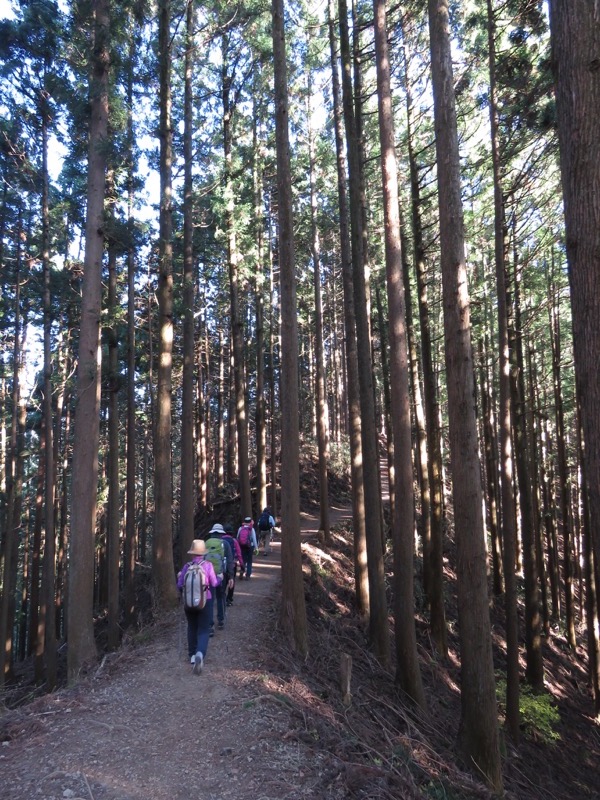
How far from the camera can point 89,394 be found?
Answer: 34.7 feet

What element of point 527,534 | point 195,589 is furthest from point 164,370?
point 527,534

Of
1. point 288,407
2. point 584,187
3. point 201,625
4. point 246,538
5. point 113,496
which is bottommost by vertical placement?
point 201,625

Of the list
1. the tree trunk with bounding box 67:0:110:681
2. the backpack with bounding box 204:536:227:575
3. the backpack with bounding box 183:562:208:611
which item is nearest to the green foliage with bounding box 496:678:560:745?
the backpack with bounding box 204:536:227:575

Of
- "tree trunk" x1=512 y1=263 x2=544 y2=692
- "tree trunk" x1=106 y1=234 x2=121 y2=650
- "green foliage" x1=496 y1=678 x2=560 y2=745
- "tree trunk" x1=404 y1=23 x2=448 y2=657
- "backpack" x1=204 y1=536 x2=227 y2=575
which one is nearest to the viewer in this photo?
"backpack" x1=204 y1=536 x2=227 y2=575

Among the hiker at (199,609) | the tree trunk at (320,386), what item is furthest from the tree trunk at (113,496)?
the hiker at (199,609)

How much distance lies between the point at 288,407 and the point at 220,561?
289 cm

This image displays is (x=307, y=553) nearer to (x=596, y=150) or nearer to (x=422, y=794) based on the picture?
(x=422, y=794)

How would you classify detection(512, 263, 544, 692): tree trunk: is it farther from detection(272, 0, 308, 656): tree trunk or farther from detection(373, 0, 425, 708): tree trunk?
detection(272, 0, 308, 656): tree trunk

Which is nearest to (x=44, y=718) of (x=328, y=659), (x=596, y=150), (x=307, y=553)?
(x=328, y=659)

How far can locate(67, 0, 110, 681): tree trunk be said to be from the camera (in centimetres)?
987

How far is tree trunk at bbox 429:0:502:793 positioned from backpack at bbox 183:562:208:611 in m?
3.46

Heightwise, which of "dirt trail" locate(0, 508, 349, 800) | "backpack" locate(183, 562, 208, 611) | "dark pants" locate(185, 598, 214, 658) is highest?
"backpack" locate(183, 562, 208, 611)

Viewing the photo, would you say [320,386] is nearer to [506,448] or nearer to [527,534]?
[506,448]

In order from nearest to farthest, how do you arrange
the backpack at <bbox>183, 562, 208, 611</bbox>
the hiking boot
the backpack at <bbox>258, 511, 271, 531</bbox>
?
1. the backpack at <bbox>183, 562, 208, 611</bbox>
2. the hiking boot
3. the backpack at <bbox>258, 511, 271, 531</bbox>
